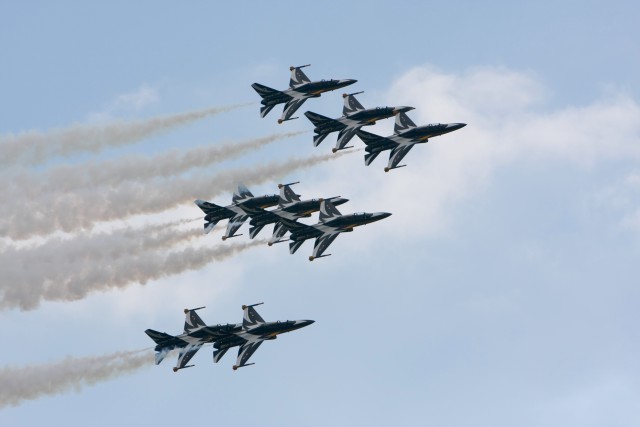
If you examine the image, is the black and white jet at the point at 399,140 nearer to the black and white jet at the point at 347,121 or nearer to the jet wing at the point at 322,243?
the black and white jet at the point at 347,121

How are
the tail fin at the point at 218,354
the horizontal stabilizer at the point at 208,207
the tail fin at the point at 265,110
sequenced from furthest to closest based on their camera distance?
the tail fin at the point at 265,110, the horizontal stabilizer at the point at 208,207, the tail fin at the point at 218,354

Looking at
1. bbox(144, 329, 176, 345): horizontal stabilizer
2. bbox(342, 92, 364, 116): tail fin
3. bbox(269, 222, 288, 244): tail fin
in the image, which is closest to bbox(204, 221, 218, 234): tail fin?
bbox(269, 222, 288, 244): tail fin

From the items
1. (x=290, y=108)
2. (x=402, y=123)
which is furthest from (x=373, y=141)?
(x=290, y=108)

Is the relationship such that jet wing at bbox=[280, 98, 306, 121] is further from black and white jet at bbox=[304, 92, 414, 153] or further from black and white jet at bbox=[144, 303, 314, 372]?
black and white jet at bbox=[144, 303, 314, 372]

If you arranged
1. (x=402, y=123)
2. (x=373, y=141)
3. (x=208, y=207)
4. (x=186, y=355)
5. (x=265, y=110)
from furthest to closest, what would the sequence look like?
(x=265, y=110), (x=402, y=123), (x=373, y=141), (x=208, y=207), (x=186, y=355)

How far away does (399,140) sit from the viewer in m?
136

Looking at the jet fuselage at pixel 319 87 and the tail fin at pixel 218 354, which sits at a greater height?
the jet fuselage at pixel 319 87

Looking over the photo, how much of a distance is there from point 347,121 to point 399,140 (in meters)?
5.32

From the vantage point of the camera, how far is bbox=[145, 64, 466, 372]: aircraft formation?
128 meters

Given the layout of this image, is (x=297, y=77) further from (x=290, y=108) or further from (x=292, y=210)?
(x=292, y=210)

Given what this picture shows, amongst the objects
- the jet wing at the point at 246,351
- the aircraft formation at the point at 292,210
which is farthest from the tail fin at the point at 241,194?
the jet wing at the point at 246,351

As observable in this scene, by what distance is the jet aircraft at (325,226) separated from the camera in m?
130

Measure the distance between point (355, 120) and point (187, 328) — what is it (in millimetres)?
25516

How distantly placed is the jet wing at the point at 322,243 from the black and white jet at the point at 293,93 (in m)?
13.5
